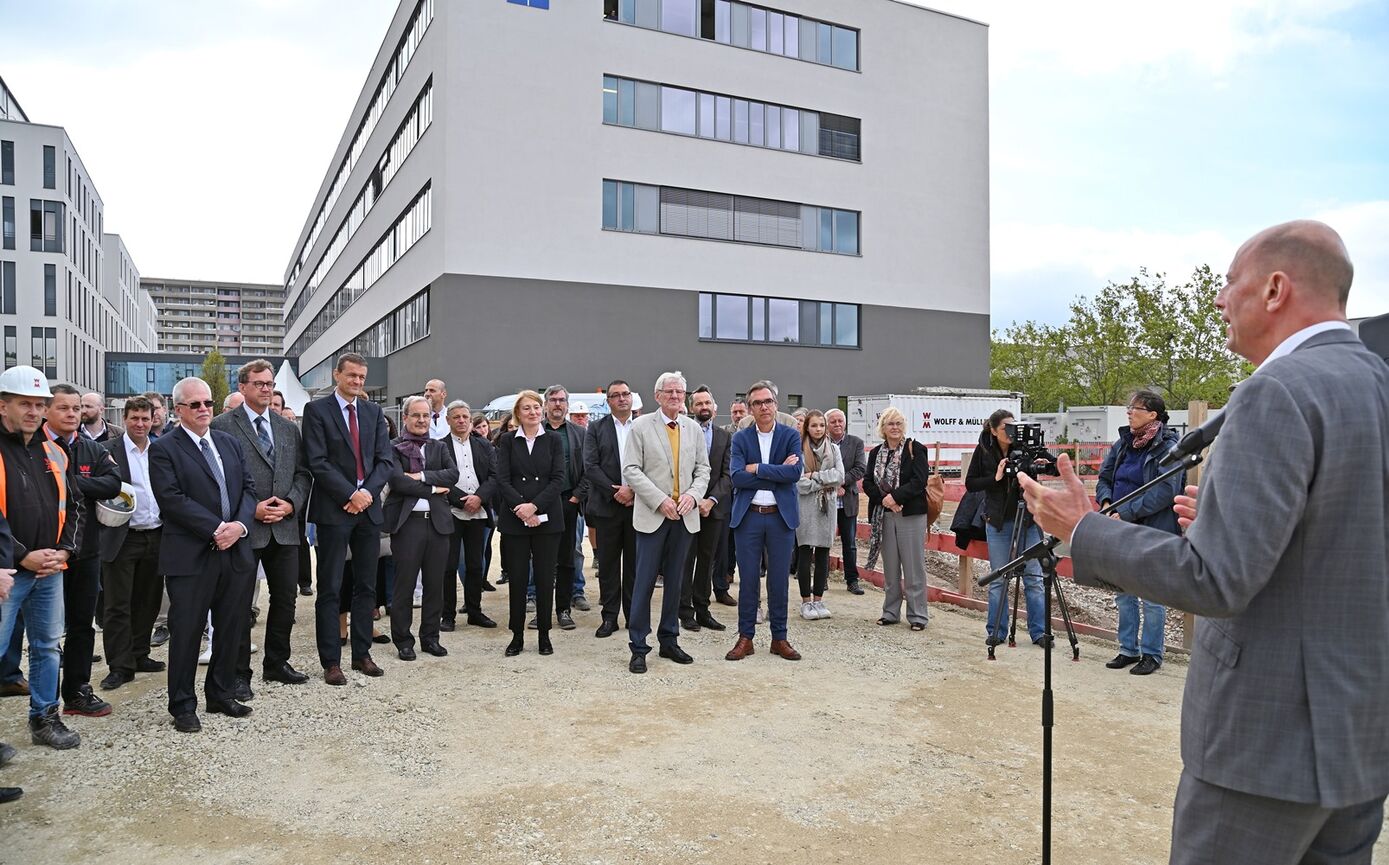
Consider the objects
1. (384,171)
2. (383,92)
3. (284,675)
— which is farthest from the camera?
(383,92)

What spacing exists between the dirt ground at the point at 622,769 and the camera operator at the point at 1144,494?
212mm

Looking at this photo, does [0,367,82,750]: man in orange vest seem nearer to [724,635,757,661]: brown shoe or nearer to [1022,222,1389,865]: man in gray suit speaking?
[724,635,757,661]: brown shoe

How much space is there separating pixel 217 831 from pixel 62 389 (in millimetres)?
3179

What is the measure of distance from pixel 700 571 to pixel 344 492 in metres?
3.52

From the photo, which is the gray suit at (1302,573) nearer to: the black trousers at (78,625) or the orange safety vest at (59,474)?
the orange safety vest at (59,474)

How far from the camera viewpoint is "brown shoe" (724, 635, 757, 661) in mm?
6992

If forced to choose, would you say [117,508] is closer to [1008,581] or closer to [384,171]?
[1008,581]

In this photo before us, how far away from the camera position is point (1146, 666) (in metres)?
6.59

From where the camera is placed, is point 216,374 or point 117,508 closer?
point 117,508

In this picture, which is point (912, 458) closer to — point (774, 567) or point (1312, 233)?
point (774, 567)

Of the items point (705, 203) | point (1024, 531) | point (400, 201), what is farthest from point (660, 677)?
point (400, 201)

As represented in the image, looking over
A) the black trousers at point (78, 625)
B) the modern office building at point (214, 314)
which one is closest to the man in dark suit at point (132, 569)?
the black trousers at point (78, 625)

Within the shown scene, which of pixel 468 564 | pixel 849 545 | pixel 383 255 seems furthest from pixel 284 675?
pixel 383 255

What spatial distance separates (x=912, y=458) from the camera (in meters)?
8.24
